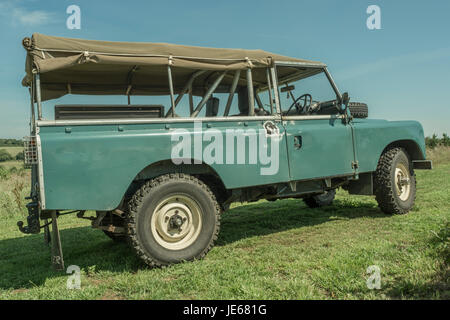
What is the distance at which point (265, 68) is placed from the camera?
4957 millimetres

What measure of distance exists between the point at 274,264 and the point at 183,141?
63.0 inches

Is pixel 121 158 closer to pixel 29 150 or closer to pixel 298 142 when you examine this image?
pixel 29 150

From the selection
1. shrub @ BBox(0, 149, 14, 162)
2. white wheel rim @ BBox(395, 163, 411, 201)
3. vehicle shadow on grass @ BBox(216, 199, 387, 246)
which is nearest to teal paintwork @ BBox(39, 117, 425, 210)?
vehicle shadow on grass @ BBox(216, 199, 387, 246)

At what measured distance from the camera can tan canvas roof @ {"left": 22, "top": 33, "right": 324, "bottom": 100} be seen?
3705 mm

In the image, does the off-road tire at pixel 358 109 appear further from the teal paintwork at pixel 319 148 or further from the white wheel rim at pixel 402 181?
the white wheel rim at pixel 402 181

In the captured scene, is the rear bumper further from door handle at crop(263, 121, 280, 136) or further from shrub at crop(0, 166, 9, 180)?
shrub at crop(0, 166, 9, 180)

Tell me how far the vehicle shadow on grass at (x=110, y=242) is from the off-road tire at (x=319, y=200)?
0.49 ft

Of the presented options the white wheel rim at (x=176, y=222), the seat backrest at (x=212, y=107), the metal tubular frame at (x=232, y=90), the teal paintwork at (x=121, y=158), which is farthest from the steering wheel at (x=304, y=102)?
the white wheel rim at (x=176, y=222)

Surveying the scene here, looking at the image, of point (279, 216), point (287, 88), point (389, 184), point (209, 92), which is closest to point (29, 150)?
point (209, 92)

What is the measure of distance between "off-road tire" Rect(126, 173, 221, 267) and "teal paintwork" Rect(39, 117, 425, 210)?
0.22m

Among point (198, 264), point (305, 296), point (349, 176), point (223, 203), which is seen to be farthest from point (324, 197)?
point (305, 296)

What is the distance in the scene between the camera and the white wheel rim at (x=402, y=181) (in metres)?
6.06

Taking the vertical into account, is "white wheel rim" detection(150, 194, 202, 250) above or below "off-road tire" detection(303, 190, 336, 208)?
above
